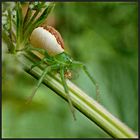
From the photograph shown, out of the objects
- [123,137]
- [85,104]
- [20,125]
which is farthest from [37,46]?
[20,125]

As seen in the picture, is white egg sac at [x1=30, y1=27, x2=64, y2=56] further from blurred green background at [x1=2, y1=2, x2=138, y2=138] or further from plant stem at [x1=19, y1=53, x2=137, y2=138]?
blurred green background at [x1=2, y1=2, x2=138, y2=138]

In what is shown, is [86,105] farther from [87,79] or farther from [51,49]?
[87,79]

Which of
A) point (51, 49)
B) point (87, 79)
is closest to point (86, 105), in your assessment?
point (51, 49)

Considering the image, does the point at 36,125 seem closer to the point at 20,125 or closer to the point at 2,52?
the point at 20,125

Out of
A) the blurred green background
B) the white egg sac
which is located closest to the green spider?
the white egg sac

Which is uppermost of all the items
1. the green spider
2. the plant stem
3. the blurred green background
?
the green spider

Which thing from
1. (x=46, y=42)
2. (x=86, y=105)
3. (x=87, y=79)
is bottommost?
(x=87, y=79)
